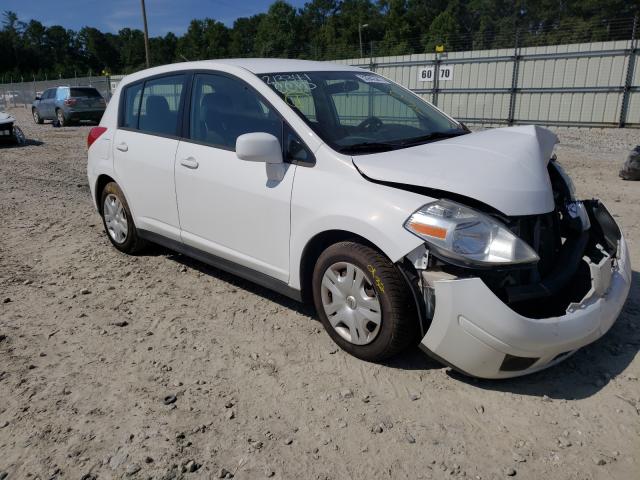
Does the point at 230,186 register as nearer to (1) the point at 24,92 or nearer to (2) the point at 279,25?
(1) the point at 24,92

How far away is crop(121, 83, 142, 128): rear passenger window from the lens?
15.6 feet

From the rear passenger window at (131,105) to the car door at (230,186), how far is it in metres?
0.92

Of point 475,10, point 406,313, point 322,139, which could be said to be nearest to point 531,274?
point 406,313

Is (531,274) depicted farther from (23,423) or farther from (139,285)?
(139,285)

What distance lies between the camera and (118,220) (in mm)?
5105

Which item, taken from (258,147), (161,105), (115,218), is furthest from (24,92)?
(258,147)

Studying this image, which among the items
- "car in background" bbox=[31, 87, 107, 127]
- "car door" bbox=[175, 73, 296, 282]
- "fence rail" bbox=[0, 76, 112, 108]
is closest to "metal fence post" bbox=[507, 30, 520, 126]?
"car in background" bbox=[31, 87, 107, 127]

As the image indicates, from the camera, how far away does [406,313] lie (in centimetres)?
286

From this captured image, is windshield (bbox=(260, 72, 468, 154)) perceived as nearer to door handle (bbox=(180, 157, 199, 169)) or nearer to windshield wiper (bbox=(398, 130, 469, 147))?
windshield wiper (bbox=(398, 130, 469, 147))

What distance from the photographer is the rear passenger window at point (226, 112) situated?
355cm

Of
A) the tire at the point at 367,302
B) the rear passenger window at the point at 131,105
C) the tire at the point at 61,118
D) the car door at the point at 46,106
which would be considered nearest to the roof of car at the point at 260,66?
the rear passenger window at the point at 131,105

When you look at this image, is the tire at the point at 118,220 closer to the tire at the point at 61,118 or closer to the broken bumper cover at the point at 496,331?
the broken bumper cover at the point at 496,331

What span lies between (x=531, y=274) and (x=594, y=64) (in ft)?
51.2

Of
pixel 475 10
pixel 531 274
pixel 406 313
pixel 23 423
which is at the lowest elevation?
pixel 23 423
